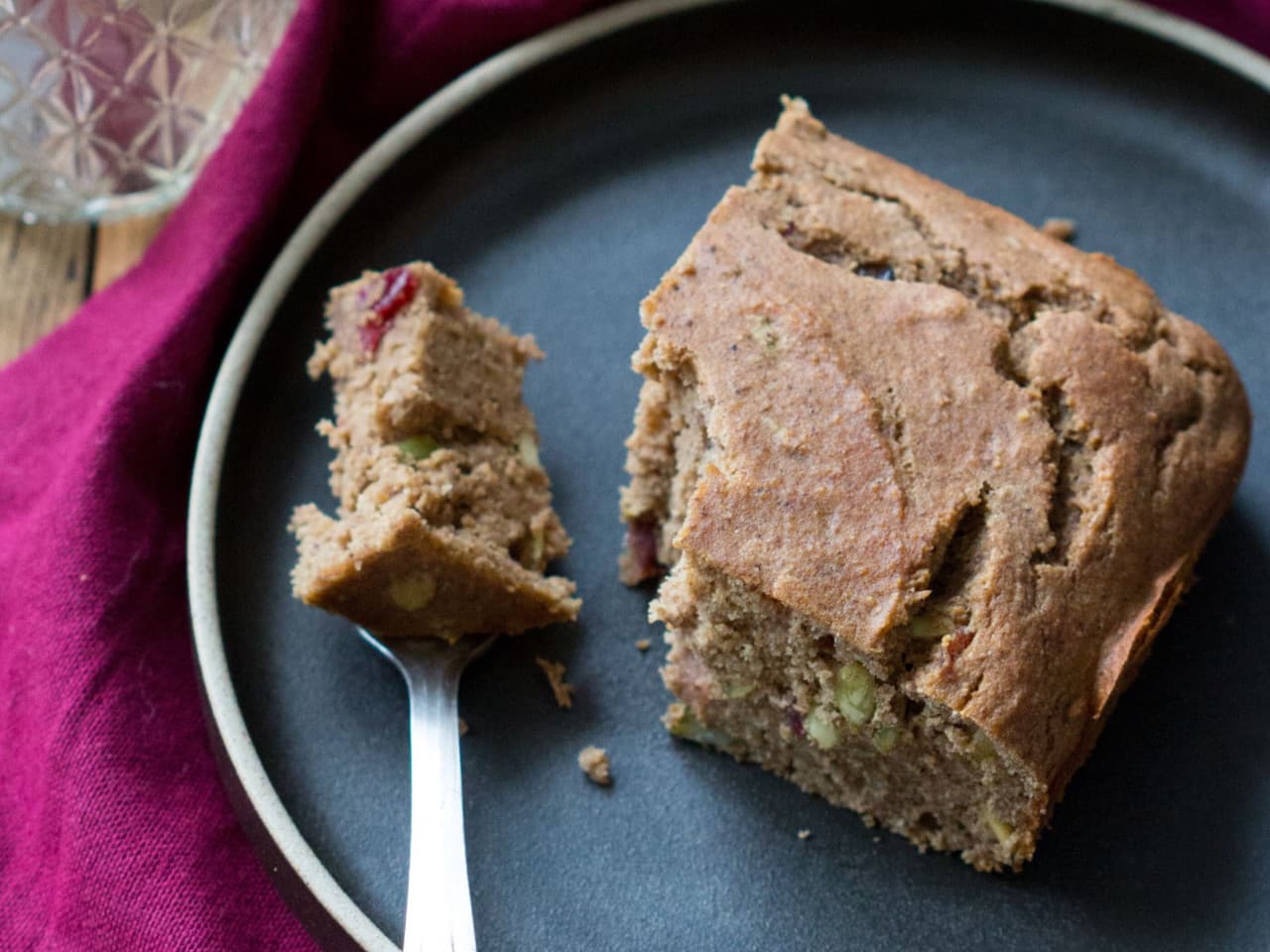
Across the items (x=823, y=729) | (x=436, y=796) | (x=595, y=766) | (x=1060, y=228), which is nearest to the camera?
(x=823, y=729)

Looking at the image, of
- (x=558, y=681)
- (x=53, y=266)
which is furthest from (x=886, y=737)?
(x=53, y=266)

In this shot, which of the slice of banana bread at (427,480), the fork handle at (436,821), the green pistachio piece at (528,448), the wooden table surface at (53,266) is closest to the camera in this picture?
the fork handle at (436,821)

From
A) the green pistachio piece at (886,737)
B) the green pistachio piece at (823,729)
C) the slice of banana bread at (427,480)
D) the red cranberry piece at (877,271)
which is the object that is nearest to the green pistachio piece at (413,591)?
the slice of banana bread at (427,480)

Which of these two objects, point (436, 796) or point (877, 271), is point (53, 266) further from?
point (877, 271)

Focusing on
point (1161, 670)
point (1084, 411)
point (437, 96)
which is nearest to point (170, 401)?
point (437, 96)

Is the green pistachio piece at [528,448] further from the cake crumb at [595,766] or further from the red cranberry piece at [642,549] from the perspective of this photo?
the cake crumb at [595,766]
